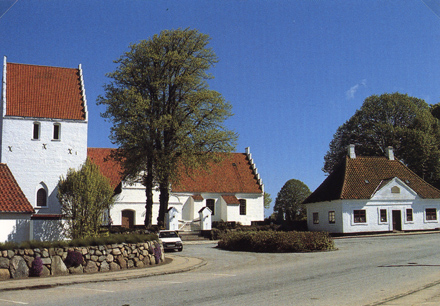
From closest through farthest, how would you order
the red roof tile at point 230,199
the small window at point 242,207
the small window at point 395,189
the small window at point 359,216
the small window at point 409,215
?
1. the small window at point 359,216
2. the small window at point 395,189
3. the small window at point 409,215
4. the red roof tile at point 230,199
5. the small window at point 242,207

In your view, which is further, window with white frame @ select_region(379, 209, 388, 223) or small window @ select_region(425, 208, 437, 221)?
small window @ select_region(425, 208, 437, 221)

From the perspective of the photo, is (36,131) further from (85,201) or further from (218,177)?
(218,177)

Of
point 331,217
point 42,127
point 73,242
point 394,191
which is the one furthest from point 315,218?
point 73,242

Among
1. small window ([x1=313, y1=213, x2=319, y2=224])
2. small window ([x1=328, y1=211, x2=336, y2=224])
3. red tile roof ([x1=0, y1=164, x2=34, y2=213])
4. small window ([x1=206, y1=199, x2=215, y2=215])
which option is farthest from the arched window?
red tile roof ([x1=0, y1=164, x2=34, y2=213])

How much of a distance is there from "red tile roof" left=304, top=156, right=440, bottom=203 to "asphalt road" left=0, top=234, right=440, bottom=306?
26333mm

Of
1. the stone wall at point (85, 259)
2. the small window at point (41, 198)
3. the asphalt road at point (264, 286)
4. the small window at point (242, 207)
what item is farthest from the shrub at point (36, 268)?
the small window at point (242, 207)

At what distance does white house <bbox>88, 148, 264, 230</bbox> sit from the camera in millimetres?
47531

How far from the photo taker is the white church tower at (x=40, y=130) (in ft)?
112

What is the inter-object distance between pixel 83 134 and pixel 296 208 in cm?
3992

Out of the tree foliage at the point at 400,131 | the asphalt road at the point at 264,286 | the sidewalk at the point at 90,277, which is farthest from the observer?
the tree foliage at the point at 400,131

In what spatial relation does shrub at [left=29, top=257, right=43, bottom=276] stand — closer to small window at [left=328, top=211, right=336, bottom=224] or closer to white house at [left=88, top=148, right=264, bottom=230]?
white house at [left=88, top=148, right=264, bottom=230]

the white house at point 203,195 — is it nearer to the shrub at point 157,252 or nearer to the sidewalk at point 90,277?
the shrub at point 157,252

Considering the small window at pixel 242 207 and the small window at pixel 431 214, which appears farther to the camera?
the small window at pixel 242 207

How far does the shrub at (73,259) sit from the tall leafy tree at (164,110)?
1952 centimetres
